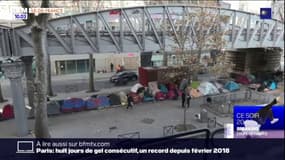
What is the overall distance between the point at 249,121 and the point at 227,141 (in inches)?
21.4

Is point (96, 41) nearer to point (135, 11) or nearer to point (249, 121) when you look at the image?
point (135, 11)

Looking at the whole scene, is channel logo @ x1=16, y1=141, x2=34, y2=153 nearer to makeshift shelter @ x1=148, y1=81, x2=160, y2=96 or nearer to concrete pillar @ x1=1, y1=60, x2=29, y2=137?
concrete pillar @ x1=1, y1=60, x2=29, y2=137

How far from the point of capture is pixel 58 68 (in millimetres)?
15023

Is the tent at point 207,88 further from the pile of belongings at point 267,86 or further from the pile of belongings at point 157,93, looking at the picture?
the pile of belongings at point 267,86

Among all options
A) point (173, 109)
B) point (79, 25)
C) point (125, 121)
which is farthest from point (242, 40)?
point (79, 25)

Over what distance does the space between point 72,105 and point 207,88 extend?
7442 millimetres

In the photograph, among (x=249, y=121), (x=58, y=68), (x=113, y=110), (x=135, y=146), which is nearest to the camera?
(x=135, y=146)

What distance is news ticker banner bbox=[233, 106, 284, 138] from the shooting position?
10.1 ft

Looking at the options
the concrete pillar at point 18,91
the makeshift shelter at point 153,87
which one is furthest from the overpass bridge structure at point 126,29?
the makeshift shelter at point 153,87

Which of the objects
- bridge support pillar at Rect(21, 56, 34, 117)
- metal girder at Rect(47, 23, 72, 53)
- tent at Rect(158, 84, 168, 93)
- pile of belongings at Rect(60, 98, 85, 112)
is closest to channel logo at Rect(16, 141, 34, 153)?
metal girder at Rect(47, 23, 72, 53)

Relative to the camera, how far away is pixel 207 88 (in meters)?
13.7

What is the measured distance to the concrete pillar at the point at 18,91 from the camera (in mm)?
8039

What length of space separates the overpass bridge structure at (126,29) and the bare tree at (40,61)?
162cm
